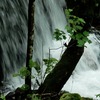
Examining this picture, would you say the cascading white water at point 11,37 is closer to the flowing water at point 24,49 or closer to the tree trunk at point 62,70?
the flowing water at point 24,49

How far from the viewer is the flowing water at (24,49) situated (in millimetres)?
6137

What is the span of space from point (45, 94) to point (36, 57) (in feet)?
10.9

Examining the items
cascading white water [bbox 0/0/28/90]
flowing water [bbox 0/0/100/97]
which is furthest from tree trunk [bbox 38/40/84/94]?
cascading white water [bbox 0/0/28/90]

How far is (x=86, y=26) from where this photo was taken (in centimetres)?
377

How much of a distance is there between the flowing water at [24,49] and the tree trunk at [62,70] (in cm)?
164

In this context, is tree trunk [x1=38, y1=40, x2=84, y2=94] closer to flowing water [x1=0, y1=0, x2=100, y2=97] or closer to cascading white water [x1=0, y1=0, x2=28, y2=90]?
flowing water [x1=0, y1=0, x2=100, y2=97]

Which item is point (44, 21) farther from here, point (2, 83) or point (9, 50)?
point (2, 83)

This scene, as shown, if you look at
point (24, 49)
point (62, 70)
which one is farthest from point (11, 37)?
point (62, 70)

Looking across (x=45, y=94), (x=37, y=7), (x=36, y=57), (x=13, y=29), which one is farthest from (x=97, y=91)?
(x=37, y=7)

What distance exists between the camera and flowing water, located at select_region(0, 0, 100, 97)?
20.1ft

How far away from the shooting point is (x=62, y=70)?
4.02 metres

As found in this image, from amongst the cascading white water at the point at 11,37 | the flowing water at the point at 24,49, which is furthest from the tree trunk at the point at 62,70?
the cascading white water at the point at 11,37

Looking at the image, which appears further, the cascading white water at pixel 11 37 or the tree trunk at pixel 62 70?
the cascading white water at pixel 11 37

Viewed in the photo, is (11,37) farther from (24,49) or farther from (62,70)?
(62,70)
